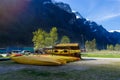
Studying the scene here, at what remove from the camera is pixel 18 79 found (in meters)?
15.5

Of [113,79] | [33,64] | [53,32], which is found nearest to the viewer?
[113,79]

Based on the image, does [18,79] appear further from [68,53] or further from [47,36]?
[47,36]

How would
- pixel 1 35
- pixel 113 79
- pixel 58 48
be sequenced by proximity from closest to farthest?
1. pixel 113 79
2. pixel 58 48
3. pixel 1 35

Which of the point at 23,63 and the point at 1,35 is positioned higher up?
the point at 1,35

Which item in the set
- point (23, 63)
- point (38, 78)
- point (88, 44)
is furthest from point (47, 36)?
point (38, 78)

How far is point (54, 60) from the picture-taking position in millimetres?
25344

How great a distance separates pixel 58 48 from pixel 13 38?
162927 millimetres

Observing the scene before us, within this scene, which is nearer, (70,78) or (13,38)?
(70,78)

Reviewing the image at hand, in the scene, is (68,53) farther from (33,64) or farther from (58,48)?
(33,64)

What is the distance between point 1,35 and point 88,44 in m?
79.0

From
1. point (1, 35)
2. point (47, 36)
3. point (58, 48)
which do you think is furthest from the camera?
point (1, 35)

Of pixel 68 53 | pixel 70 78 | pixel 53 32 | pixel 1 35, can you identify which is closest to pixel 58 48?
pixel 68 53

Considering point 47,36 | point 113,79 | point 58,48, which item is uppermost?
point 47,36

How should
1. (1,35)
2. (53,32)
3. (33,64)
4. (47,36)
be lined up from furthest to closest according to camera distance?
(1,35) < (47,36) < (53,32) < (33,64)
